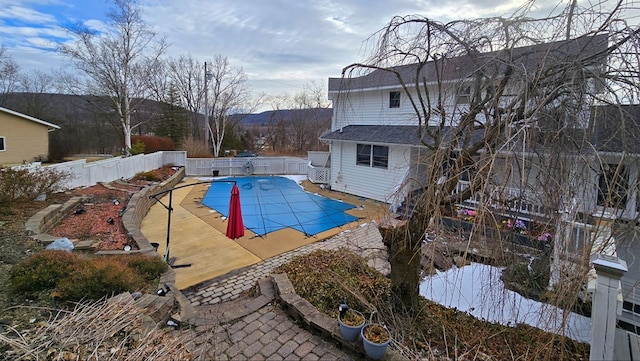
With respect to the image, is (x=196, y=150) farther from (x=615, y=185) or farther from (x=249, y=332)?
(x=615, y=185)

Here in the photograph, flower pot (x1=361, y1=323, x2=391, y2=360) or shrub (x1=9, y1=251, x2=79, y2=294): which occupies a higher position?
shrub (x1=9, y1=251, x2=79, y2=294)

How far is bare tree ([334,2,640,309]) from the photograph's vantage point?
2.56m

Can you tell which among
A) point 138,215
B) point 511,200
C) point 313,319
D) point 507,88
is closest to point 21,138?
point 138,215

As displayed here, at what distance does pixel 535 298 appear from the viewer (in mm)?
5016

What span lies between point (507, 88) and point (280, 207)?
28.3 ft

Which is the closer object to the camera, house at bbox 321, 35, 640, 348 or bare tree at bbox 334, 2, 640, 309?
house at bbox 321, 35, 640, 348

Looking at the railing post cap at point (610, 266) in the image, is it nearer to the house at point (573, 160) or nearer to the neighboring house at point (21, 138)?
the house at point (573, 160)

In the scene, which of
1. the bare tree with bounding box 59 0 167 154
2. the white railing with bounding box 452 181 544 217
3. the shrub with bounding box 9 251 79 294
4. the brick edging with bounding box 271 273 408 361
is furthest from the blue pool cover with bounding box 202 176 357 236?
the bare tree with bounding box 59 0 167 154

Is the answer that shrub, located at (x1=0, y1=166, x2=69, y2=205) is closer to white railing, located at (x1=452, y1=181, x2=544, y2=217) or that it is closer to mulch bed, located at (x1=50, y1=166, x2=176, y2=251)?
mulch bed, located at (x1=50, y1=166, x2=176, y2=251)

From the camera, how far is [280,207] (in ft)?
35.4

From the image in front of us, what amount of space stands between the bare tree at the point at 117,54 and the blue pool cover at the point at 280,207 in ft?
26.4

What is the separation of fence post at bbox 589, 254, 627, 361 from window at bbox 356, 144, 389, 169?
29.8 feet

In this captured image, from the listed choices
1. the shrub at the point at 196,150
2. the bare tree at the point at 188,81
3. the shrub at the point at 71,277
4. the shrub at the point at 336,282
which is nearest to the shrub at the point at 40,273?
the shrub at the point at 71,277

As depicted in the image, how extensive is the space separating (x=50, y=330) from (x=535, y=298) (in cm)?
664
